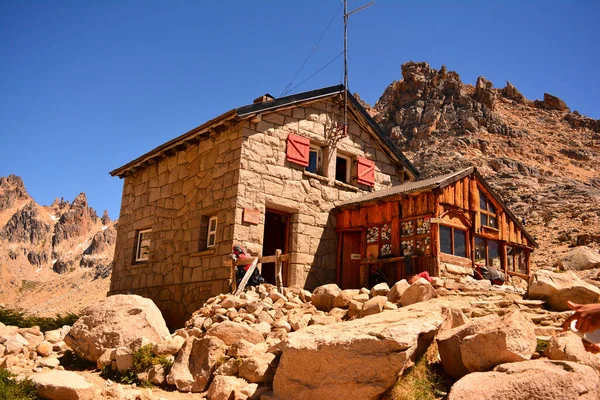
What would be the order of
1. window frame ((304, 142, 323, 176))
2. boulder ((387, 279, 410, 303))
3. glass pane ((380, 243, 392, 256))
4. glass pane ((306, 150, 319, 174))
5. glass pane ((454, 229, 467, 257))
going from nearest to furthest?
boulder ((387, 279, 410, 303)), glass pane ((454, 229, 467, 257)), glass pane ((380, 243, 392, 256)), glass pane ((306, 150, 319, 174)), window frame ((304, 142, 323, 176))

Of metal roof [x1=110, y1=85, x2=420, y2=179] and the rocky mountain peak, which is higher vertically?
the rocky mountain peak

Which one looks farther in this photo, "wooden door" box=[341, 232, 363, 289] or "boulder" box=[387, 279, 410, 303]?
"wooden door" box=[341, 232, 363, 289]

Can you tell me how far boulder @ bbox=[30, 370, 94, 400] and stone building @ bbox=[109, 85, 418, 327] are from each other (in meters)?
5.04

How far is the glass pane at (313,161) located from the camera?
1484 cm

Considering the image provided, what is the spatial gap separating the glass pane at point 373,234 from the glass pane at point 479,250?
8.34 feet

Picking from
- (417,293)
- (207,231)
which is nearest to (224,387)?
(417,293)

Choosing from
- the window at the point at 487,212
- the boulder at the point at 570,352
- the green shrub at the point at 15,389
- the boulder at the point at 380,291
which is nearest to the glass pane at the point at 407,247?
the window at the point at 487,212

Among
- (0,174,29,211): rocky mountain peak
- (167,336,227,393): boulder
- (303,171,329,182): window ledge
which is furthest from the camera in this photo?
(0,174,29,211): rocky mountain peak

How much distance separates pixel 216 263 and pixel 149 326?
3.54 m

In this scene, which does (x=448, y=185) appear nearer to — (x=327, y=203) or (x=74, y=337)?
(x=327, y=203)

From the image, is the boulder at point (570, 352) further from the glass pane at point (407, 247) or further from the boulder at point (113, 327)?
the boulder at point (113, 327)

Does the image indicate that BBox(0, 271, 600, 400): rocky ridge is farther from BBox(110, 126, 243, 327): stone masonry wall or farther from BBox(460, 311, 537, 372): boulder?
BBox(110, 126, 243, 327): stone masonry wall

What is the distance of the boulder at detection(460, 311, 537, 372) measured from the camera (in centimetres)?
611

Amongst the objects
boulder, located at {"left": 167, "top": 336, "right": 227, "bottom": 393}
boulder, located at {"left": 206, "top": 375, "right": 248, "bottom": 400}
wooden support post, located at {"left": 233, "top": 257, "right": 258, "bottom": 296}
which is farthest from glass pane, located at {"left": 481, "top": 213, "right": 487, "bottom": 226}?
boulder, located at {"left": 206, "top": 375, "right": 248, "bottom": 400}
